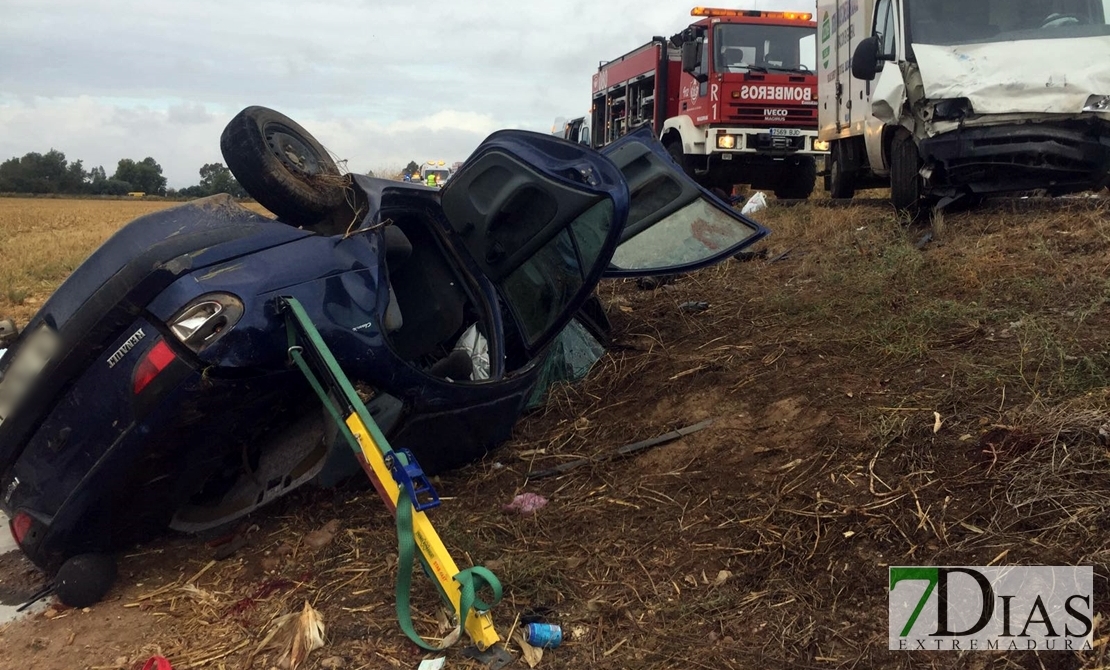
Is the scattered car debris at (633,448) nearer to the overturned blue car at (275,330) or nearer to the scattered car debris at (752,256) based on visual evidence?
the overturned blue car at (275,330)

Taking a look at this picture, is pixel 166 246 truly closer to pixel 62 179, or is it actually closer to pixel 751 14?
pixel 751 14

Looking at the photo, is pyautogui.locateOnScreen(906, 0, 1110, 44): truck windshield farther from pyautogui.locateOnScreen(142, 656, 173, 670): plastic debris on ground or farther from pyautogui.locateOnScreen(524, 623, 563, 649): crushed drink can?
pyautogui.locateOnScreen(142, 656, 173, 670): plastic debris on ground

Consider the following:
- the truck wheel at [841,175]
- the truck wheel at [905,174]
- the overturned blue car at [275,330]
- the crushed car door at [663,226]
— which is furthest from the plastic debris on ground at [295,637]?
the truck wheel at [841,175]

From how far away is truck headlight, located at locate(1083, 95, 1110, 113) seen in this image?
19.9ft

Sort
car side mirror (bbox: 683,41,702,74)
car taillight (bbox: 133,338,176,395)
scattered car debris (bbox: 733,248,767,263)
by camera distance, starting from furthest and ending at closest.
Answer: car side mirror (bbox: 683,41,702,74), scattered car debris (bbox: 733,248,767,263), car taillight (bbox: 133,338,176,395)

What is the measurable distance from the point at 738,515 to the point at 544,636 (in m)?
0.87

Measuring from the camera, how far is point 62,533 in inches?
117

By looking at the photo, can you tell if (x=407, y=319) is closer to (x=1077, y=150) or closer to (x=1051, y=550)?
(x=1051, y=550)

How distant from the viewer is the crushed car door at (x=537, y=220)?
3.76 metres

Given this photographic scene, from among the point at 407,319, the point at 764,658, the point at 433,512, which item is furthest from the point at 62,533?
the point at 764,658

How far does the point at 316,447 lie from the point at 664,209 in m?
2.48

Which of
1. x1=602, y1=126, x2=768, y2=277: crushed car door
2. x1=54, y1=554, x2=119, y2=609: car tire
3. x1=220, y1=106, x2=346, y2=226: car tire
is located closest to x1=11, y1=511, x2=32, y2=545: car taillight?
x1=54, y1=554, x2=119, y2=609: car tire

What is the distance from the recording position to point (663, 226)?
514 cm

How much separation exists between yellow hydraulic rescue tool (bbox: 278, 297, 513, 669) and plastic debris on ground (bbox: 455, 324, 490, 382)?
1.39m
